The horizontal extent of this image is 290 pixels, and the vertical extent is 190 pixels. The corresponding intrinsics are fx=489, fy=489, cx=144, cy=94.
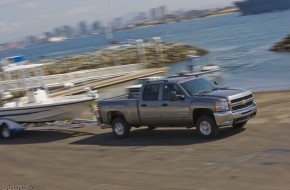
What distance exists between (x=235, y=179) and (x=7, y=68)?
40.5 feet

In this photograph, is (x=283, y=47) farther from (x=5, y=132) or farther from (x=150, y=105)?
(x=150, y=105)

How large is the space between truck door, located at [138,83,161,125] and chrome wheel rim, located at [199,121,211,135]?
152cm

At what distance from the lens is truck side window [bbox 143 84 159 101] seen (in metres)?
14.6

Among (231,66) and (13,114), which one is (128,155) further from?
(231,66)

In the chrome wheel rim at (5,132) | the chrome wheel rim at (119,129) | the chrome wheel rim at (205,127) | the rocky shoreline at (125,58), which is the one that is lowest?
the rocky shoreline at (125,58)

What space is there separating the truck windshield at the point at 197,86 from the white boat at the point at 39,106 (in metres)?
4.04

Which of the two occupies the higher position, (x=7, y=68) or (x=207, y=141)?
(x=7, y=68)

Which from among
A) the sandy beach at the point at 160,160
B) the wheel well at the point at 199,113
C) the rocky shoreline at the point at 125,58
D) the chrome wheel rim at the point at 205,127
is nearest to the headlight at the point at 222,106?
the wheel well at the point at 199,113

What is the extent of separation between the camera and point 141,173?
1054cm

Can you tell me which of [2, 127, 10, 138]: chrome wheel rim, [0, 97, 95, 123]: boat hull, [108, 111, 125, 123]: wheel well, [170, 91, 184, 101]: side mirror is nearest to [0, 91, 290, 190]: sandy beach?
[108, 111, 125, 123]: wheel well

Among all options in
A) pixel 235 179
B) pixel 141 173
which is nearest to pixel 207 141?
pixel 141 173

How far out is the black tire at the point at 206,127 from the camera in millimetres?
13148

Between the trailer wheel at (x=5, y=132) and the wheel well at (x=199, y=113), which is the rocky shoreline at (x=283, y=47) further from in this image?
the wheel well at (x=199, y=113)

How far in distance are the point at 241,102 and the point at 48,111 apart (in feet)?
23.9
